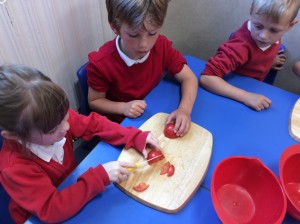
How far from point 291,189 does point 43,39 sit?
1012 millimetres

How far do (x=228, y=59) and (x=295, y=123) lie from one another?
0.34 meters

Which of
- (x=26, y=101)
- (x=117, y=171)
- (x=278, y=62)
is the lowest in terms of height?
(x=278, y=62)

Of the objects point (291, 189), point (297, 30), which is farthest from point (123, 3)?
point (297, 30)

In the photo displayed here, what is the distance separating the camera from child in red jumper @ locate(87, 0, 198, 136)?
31.0 inches

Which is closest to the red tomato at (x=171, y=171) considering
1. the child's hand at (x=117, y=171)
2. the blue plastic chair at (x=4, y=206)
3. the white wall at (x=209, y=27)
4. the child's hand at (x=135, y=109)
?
the child's hand at (x=117, y=171)

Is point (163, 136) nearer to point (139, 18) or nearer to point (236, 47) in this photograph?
point (139, 18)

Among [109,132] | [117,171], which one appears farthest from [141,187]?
Answer: [109,132]

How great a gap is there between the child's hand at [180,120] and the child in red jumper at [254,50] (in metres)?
0.21

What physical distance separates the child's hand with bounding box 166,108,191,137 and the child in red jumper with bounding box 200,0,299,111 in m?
0.21

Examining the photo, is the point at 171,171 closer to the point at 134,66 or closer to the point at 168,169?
the point at 168,169

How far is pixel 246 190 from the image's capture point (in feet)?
2.31

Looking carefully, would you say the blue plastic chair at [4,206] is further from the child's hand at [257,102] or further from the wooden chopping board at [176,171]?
the child's hand at [257,102]

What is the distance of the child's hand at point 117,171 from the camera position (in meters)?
0.65

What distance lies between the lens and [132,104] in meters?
0.89
